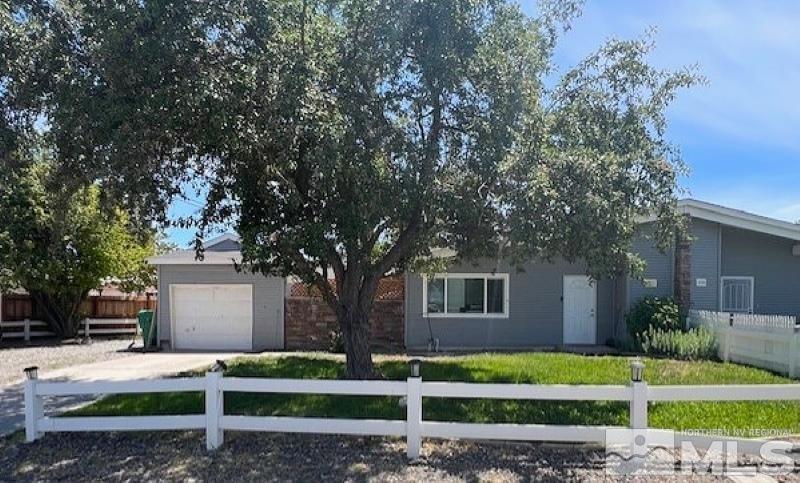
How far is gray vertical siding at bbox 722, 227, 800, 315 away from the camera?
17.5 metres

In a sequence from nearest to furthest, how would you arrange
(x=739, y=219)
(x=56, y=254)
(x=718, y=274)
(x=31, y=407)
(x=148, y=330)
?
(x=31, y=407) < (x=739, y=219) < (x=718, y=274) < (x=148, y=330) < (x=56, y=254)

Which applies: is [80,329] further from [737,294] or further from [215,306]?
[737,294]

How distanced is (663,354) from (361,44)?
11309 mm

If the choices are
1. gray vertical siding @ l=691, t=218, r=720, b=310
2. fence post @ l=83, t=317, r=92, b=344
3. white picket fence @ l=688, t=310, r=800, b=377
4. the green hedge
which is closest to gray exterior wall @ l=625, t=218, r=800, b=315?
gray vertical siding @ l=691, t=218, r=720, b=310

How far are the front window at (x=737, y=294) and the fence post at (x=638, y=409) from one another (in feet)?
41.5

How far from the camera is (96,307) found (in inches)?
909

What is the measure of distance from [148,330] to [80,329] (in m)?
4.97

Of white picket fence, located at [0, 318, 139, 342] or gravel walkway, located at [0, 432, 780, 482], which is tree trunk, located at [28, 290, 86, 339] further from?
gravel walkway, located at [0, 432, 780, 482]

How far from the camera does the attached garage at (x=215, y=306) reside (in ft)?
58.9

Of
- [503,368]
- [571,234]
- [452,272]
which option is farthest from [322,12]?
[452,272]

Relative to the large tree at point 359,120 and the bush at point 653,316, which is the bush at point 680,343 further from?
the large tree at point 359,120

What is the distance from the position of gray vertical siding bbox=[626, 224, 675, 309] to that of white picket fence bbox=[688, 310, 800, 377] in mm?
1796

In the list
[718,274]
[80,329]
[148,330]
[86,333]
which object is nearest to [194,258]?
[148,330]

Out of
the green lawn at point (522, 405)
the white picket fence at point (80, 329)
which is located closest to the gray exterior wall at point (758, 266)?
the green lawn at point (522, 405)
